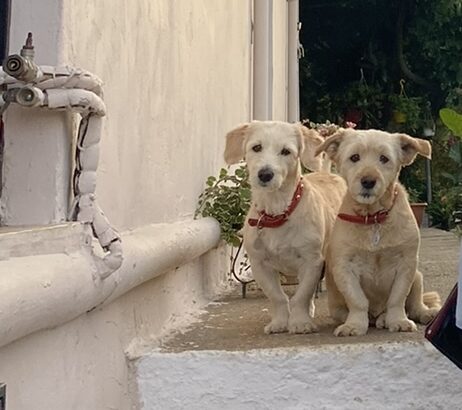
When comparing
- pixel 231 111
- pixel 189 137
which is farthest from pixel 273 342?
pixel 231 111

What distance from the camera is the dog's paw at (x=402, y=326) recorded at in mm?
2631

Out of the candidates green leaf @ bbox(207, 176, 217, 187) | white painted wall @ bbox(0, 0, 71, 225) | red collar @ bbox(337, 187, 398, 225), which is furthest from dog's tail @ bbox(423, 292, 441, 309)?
white painted wall @ bbox(0, 0, 71, 225)

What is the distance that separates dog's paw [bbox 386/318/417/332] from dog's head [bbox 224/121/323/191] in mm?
555

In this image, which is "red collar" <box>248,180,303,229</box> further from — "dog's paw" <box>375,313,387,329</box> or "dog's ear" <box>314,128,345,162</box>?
"dog's paw" <box>375,313,387,329</box>

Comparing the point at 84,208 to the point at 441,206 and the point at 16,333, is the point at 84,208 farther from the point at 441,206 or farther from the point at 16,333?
the point at 441,206

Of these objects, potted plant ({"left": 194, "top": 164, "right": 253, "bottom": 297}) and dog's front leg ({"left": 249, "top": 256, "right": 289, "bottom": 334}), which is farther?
potted plant ({"left": 194, "top": 164, "right": 253, "bottom": 297})

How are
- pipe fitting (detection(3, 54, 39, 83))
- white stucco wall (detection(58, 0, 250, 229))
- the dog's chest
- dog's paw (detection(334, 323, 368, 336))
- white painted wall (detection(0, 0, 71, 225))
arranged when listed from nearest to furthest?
1. pipe fitting (detection(3, 54, 39, 83))
2. white painted wall (detection(0, 0, 71, 225))
3. white stucco wall (detection(58, 0, 250, 229))
4. dog's paw (detection(334, 323, 368, 336))
5. the dog's chest

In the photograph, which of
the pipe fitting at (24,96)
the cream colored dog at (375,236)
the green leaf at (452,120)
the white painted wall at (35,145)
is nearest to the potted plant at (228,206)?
the cream colored dog at (375,236)

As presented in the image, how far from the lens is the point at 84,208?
1.96 metres

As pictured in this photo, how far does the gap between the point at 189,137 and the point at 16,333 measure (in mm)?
1849

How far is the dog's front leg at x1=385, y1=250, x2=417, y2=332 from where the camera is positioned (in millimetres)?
2674

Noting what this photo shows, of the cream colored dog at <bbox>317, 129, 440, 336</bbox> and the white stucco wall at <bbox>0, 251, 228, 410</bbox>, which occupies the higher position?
the cream colored dog at <bbox>317, 129, 440, 336</bbox>

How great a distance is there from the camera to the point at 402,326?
104 inches

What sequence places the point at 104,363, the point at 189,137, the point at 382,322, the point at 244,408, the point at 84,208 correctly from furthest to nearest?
the point at 189,137, the point at 382,322, the point at 244,408, the point at 104,363, the point at 84,208
